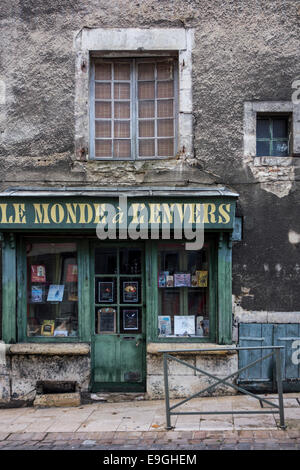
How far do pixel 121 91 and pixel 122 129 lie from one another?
563 millimetres

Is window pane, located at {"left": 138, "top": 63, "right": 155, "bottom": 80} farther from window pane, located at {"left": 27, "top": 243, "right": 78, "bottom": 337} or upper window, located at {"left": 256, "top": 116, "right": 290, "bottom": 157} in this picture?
window pane, located at {"left": 27, "top": 243, "right": 78, "bottom": 337}

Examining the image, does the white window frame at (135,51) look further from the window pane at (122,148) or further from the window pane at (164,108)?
the window pane at (122,148)

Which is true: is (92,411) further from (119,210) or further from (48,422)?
(119,210)

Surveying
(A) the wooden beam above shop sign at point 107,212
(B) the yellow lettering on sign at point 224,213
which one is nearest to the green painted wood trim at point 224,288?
(B) the yellow lettering on sign at point 224,213

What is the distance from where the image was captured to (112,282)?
22.5ft

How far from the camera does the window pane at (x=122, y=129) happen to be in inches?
277

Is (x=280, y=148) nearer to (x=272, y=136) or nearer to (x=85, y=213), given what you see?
(x=272, y=136)

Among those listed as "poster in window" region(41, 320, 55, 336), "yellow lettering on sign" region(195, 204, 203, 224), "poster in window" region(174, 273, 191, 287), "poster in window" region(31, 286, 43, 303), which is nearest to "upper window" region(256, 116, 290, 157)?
"yellow lettering on sign" region(195, 204, 203, 224)

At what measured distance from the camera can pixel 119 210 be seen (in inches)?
253

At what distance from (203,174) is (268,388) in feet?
10.3

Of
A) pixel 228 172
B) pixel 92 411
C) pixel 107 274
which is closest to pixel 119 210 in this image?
pixel 107 274

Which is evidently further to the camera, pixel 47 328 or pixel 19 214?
pixel 47 328

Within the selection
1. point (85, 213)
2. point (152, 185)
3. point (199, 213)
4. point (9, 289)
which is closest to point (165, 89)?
point (152, 185)

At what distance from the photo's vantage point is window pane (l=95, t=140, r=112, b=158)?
703 cm
